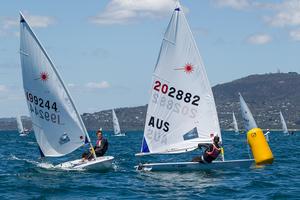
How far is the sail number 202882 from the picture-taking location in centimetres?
2917

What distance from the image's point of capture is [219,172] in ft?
93.8

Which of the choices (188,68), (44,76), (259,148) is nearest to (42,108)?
(44,76)

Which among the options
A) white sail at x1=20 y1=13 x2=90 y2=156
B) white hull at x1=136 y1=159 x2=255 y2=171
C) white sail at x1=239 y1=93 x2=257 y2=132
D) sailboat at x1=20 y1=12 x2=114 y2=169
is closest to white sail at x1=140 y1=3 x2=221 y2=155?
white hull at x1=136 y1=159 x2=255 y2=171

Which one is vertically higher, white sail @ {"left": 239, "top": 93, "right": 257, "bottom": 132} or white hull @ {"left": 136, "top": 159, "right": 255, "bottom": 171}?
white sail @ {"left": 239, "top": 93, "right": 257, "bottom": 132}

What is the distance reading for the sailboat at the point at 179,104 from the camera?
28.6 meters

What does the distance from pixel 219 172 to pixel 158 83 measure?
15.0ft

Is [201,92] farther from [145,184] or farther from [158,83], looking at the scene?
[145,184]

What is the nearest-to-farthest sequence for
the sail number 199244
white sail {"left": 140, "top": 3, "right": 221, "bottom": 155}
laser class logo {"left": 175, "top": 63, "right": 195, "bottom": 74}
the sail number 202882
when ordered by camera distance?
white sail {"left": 140, "top": 3, "right": 221, "bottom": 155} < laser class logo {"left": 175, "top": 63, "right": 195, "bottom": 74} < the sail number 202882 < the sail number 199244

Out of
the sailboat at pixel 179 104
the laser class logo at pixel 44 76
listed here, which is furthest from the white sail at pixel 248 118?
the laser class logo at pixel 44 76

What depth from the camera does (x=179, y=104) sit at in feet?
96.5

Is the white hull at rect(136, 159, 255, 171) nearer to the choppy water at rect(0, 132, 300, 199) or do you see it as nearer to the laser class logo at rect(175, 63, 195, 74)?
the choppy water at rect(0, 132, 300, 199)

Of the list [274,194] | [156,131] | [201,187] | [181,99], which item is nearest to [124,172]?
[156,131]

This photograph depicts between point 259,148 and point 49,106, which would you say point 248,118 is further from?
point 49,106

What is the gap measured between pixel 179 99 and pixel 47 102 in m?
5.92
